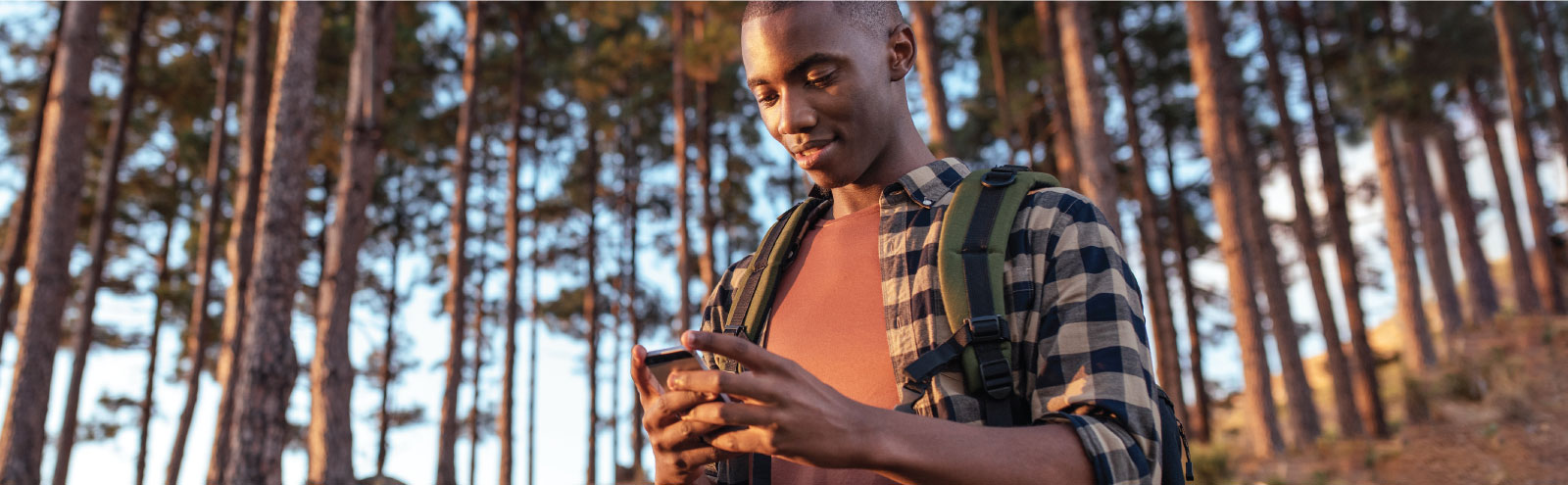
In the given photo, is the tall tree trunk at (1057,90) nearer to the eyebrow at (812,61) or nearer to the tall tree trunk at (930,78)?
the tall tree trunk at (930,78)

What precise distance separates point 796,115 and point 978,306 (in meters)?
0.47

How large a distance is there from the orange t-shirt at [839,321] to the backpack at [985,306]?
0.11m

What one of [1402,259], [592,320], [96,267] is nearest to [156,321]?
[96,267]

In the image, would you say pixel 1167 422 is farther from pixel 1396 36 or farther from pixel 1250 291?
pixel 1396 36

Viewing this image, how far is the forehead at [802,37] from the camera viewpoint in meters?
1.58

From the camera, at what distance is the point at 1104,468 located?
119cm

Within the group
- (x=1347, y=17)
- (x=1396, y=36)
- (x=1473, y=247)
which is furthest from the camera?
(x=1473, y=247)

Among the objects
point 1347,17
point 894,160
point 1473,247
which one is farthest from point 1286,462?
point 1473,247

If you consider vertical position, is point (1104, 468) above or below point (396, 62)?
below

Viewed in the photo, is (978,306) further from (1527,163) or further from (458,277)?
(1527,163)

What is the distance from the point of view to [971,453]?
115 cm

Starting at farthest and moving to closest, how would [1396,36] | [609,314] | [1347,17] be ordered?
[609,314] < [1347,17] < [1396,36]

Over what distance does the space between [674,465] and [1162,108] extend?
1929cm

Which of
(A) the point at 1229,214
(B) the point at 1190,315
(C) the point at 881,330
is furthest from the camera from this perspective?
(B) the point at 1190,315
